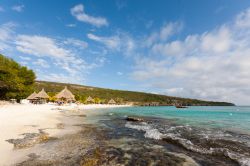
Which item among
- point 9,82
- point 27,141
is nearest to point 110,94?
point 9,82

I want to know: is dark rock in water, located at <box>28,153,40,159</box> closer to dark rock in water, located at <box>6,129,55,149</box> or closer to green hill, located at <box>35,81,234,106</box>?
dark rock in water, located at <box>6,129,55,149</box>

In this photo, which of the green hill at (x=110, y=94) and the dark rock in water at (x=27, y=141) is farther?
the green hill at (x=110, y=94)

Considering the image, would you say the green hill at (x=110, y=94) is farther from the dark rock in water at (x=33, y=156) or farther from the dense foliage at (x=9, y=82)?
the dark rock in water at (x=33, y=156)

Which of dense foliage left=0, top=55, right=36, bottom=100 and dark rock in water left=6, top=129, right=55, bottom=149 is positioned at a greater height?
dense foliage left=0, top=55, right=36, bottom=100

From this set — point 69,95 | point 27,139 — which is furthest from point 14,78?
point 27,139

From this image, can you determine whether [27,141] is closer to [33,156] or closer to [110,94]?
[33,156]

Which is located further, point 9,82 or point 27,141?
point 9,82

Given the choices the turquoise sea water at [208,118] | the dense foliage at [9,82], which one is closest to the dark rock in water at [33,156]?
the turquoise sea water at [208,118]

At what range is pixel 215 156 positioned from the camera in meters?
8.56

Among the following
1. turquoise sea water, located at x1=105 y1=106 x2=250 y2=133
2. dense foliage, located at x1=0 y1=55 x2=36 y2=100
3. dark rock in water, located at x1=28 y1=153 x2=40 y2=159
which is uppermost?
dense foliage, located at x1=0 y1=55 x2=36 y2=100

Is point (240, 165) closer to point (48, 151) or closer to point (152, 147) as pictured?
point (152, 147)

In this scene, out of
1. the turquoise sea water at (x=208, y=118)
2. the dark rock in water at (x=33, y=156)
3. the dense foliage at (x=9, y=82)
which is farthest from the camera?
the dense foliage at (x=9, y=82)

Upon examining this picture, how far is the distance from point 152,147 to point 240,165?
13.6 ft

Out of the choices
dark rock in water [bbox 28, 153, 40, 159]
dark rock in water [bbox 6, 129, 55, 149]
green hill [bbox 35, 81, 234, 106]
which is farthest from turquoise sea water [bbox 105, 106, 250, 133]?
green hill [bbox 35, 81, 234, 106]
